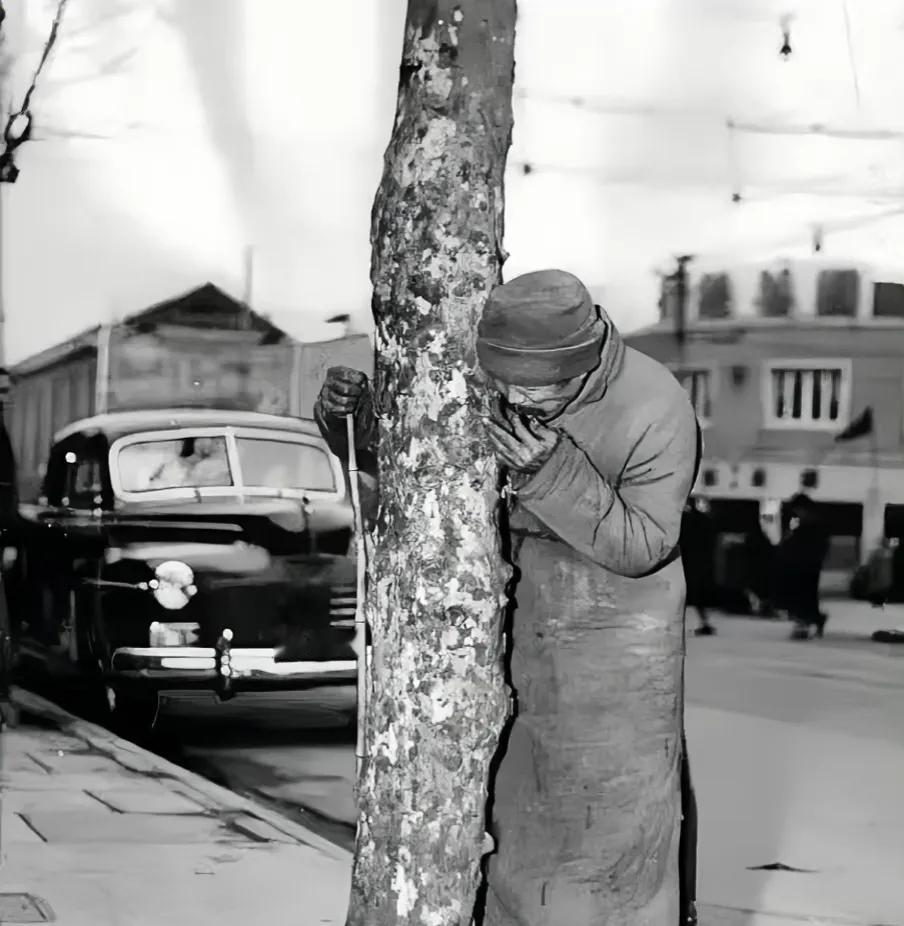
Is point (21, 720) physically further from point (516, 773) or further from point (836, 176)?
point (836, 176)

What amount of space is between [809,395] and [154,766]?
214 cm

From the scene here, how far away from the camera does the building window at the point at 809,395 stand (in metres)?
4.57

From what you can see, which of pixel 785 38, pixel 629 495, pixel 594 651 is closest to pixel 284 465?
pixel 785 38

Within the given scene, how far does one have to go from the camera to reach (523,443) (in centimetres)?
214

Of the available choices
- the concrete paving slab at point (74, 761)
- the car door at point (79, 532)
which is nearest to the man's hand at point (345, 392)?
the car door at point (79, 532)

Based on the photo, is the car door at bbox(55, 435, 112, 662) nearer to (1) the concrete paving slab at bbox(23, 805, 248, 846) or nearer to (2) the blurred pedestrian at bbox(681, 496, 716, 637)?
(1) the concrete paving slab at bbox(23, 805, 248, 846)

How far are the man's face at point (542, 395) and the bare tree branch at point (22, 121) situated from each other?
2.22 metres

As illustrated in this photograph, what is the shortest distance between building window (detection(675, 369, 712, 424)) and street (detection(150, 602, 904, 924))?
2.05 ft

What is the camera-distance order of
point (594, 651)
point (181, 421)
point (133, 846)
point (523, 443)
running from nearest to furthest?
1. point (523, 443)
2. point (594, 651)
3. point (133, 846)
4. point (181, 421)

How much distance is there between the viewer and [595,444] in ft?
7.45

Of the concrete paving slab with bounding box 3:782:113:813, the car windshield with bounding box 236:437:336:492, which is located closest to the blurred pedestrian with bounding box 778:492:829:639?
the car windshield with bounding box 236:437:336:492

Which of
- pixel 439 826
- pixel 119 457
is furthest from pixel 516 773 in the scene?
pixel 119 457

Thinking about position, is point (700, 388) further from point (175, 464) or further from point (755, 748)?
point (175, 464)

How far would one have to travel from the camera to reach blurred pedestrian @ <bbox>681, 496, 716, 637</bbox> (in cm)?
390
